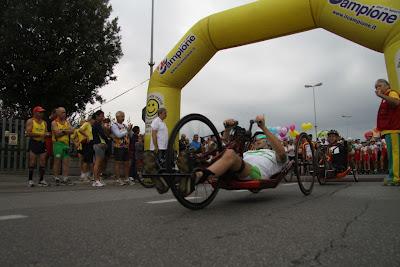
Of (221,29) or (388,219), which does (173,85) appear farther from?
(388,219)

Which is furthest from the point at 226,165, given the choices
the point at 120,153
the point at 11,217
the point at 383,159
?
the point at 383,159

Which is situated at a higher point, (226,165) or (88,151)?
(88,151)

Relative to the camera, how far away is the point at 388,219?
3.43m

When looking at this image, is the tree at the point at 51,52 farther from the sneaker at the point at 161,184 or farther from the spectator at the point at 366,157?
the sneaker at the point at 161,184

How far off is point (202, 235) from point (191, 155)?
124cm

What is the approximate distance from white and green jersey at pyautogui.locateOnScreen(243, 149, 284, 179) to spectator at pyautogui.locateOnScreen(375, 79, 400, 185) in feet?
10.2

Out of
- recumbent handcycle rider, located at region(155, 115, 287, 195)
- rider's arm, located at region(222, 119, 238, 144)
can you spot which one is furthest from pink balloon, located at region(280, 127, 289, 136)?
rider's arm, located at region(222, 119, 238, 144)

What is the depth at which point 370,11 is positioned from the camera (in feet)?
27.8

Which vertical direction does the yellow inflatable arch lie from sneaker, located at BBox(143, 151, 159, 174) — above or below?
above

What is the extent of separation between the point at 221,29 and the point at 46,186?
569 cm

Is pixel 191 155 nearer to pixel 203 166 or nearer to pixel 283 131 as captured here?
pixel 203 166

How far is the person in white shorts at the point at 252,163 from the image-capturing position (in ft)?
12.0

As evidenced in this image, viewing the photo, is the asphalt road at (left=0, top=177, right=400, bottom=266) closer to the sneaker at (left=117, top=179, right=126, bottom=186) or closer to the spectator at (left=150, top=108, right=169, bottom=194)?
the spectator at (left=150, top=108, right=169, bottom=194)

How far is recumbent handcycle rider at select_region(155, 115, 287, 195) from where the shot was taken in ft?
11.9
